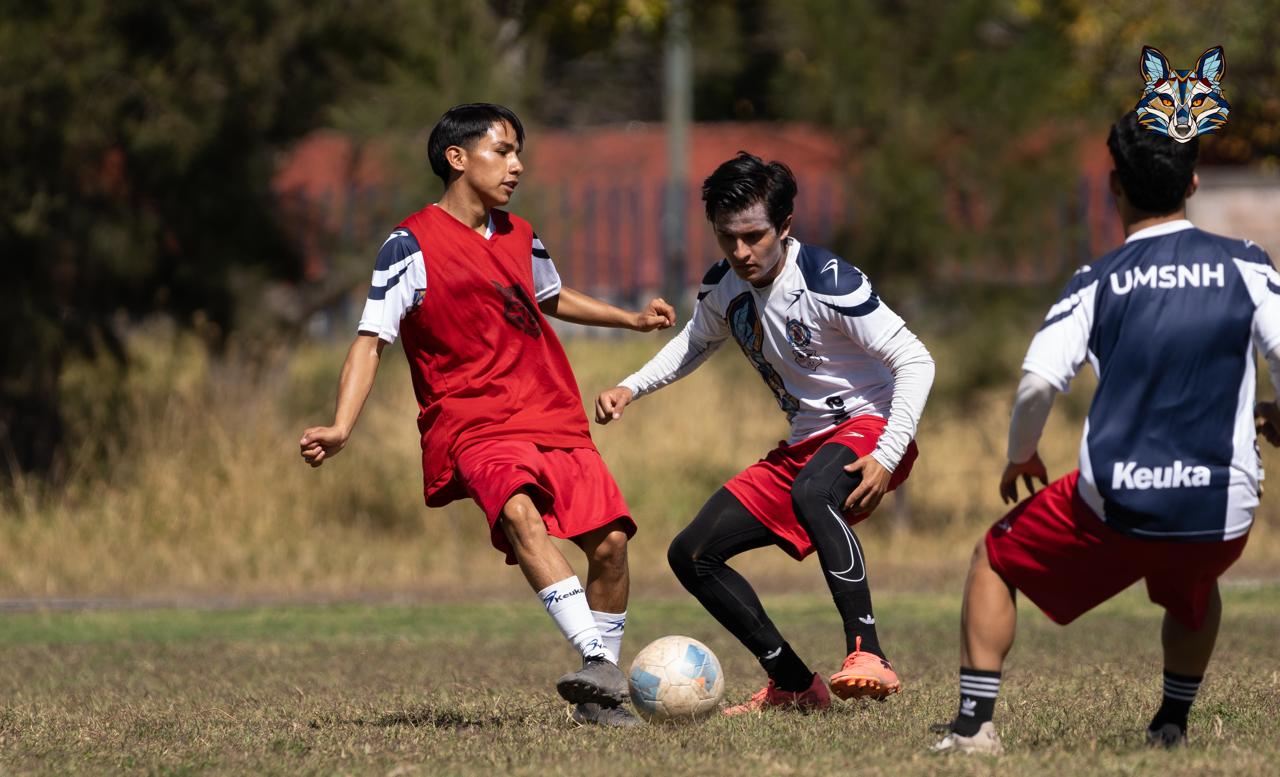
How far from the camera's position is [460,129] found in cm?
690

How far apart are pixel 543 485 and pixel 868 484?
1151mm

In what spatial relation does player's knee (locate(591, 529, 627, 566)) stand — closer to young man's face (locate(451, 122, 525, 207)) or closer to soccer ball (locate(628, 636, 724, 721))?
soccer ball (locate(628, 636, 724, 721))

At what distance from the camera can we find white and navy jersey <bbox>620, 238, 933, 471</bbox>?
6.47 metres

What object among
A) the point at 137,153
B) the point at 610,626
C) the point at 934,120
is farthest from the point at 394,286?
the point at 934,120

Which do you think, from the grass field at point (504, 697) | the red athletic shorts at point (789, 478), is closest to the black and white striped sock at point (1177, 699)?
the grass field at point (504, 697)

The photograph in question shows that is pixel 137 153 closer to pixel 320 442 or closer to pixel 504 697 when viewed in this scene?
pixel 504 697

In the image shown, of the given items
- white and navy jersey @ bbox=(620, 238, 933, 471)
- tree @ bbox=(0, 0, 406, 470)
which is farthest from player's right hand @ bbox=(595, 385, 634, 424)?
tree @ bbox=(0, 0, 406, 470)

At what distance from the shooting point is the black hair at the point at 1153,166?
498 cm

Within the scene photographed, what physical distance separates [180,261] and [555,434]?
29.4 ft

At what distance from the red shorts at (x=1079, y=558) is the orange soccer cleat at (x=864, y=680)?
1040 mm

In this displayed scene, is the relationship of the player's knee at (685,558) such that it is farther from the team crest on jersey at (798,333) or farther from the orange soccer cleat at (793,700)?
the team crest on jersey at (798,333)

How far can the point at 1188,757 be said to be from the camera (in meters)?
5.09

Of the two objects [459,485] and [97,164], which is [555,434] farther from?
[97,164]

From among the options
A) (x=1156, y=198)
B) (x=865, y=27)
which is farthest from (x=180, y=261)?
(x=1156, y=198)
